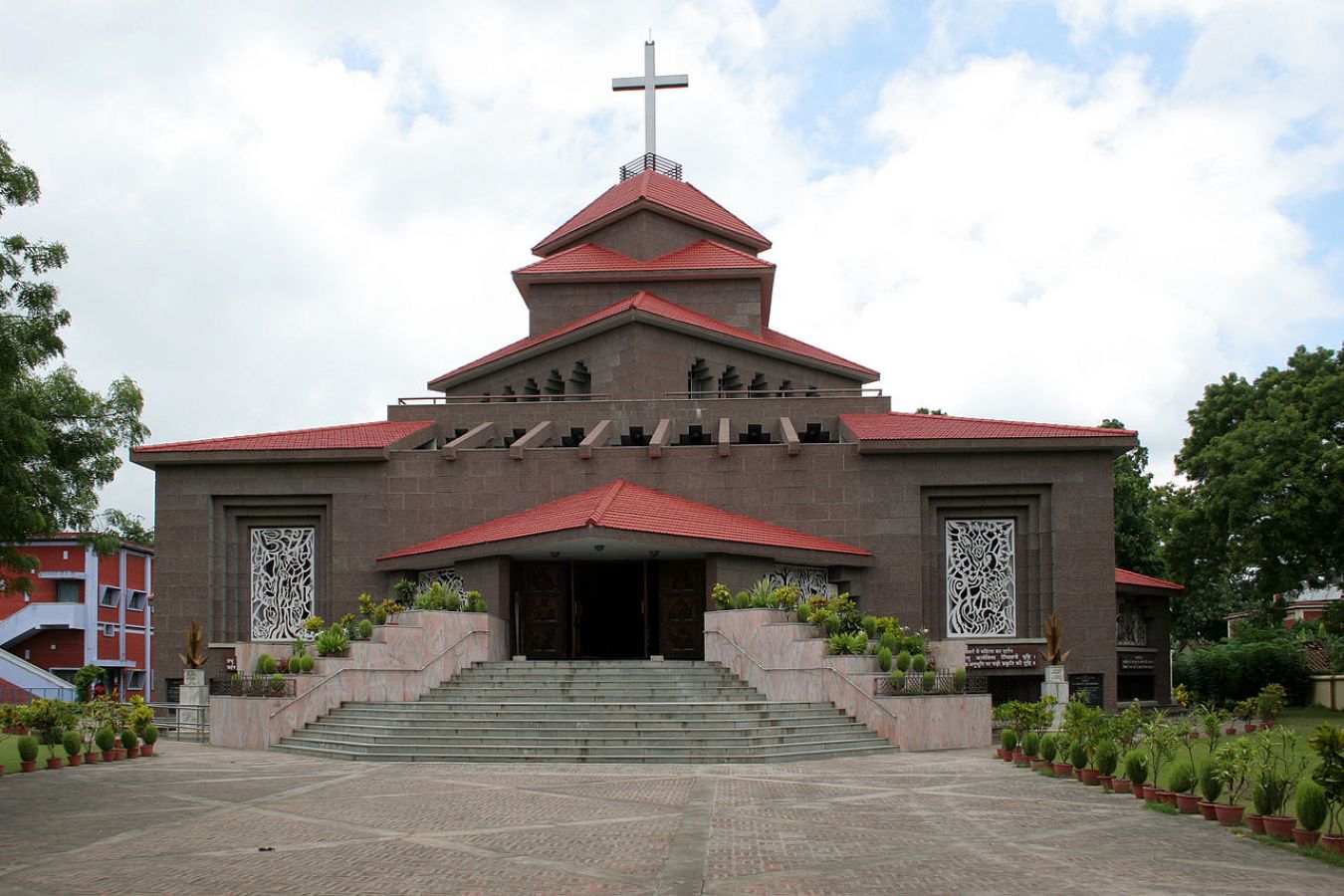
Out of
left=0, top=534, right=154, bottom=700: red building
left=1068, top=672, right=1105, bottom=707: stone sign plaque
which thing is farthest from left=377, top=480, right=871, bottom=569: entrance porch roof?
left=0, top=534, right=154, bottom=700: red building

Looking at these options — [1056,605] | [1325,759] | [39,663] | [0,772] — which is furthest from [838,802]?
[39,663]

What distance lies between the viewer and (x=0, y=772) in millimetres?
17500

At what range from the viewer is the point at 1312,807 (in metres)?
10.5

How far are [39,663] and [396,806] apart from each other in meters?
39.0

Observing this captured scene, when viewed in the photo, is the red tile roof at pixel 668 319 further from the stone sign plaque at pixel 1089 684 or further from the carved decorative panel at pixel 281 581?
the stone sign plaque at pixel 1089 684

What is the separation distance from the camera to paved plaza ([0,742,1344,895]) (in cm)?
973

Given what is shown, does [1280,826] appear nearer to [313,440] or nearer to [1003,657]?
[1003,657]

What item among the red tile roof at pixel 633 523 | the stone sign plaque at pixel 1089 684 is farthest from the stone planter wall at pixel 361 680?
the stone sign plaque at pixel 1089 684

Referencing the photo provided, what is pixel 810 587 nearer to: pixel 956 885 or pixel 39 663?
pixel 956 885

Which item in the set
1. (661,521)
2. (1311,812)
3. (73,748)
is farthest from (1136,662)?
(73,748)

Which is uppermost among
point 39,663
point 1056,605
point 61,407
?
point 61,407

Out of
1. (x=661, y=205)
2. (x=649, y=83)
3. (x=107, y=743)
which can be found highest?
(x=649, y=83)

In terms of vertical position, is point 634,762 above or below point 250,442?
below

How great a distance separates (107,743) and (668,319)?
16774 mm
